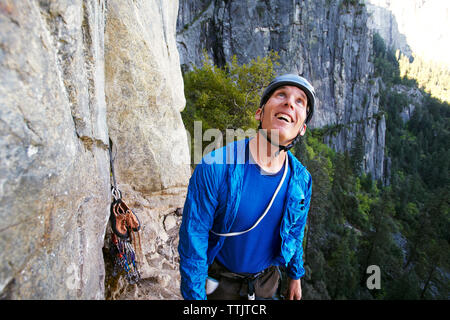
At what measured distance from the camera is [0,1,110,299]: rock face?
4.61ft

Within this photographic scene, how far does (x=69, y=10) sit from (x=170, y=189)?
306 centimetres

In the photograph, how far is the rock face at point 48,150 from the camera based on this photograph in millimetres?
1406

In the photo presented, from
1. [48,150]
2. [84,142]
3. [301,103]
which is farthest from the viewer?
[84,142]

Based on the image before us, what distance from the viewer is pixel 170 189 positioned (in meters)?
4.39

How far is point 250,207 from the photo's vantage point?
1.87 meters

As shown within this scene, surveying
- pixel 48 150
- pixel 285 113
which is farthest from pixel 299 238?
pixel 48 150

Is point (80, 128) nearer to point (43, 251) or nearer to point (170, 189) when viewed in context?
point (43, 251)

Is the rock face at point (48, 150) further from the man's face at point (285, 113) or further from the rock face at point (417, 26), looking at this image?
the rock face at point (417, 26)

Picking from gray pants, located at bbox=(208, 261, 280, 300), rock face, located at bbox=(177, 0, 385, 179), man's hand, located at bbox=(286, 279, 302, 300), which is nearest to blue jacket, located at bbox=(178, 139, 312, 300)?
gray pants, located at bbox=(208, 261, 280, 300)

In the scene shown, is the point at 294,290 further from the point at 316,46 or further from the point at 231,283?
the point at 316,46

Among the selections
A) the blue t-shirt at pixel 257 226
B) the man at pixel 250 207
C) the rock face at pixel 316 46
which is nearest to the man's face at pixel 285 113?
the man at pixel 250 207

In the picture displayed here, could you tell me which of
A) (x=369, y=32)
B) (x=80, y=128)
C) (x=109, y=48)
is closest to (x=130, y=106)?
(x=109, y=48)

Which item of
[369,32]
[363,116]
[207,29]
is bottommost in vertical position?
[363,116]

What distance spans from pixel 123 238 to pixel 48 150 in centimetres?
188
